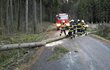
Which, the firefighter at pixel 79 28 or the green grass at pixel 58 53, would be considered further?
the firefighter at pixel 79 28

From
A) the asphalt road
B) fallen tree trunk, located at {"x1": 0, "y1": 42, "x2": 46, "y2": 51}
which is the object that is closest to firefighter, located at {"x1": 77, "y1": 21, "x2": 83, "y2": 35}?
fallen tree trunk, located at {"x1": 0, "y1": 42, "x2": 46, "y2": 51}

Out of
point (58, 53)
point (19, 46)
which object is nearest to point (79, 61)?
point (58, 53)

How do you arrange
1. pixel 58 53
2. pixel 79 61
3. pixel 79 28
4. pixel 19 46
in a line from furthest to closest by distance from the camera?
pixel 79 28
pixel 19 46
pixel 58 53
pixel 79 61

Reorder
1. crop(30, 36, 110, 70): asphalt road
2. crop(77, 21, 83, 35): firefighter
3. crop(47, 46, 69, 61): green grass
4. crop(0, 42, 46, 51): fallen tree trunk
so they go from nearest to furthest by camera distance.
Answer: crop(30, 36, 110, 70): asphalt road < crop(47, 46, 69, 61): green grass < crop(0, 42, 46, 51): fallen tree trunk < crop(77, 21, 83, 35): firefighter

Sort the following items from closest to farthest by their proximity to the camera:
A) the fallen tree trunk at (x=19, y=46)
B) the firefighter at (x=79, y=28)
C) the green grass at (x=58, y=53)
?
the green grass at (x=58, y=53), the fallen tree trunk at (x=19, y=46), the firefighter at (x=79, y=28)

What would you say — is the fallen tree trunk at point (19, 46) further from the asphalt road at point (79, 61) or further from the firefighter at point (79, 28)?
the firefighter at point (79, 28)

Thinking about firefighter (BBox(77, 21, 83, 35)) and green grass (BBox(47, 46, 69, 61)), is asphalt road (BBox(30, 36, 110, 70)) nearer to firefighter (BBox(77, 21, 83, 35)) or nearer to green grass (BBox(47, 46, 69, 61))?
green grass (BBox(47, 46, 69, 61))

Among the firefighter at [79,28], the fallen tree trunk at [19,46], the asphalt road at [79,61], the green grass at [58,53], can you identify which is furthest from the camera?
the firefighter at [79,28]

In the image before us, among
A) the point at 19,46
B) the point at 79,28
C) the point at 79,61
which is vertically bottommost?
the point at 79,61

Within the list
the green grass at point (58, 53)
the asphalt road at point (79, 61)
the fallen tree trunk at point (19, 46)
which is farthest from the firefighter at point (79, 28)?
the green grass at point (58, 53)

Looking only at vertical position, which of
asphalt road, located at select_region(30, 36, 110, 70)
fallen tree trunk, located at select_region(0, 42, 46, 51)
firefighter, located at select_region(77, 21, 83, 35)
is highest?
firefighter, located at select_region(77, 21, 83, 35)

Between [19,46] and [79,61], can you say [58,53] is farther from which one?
[19,46]

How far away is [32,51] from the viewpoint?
61.2 feet

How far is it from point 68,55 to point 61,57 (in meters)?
0.68
